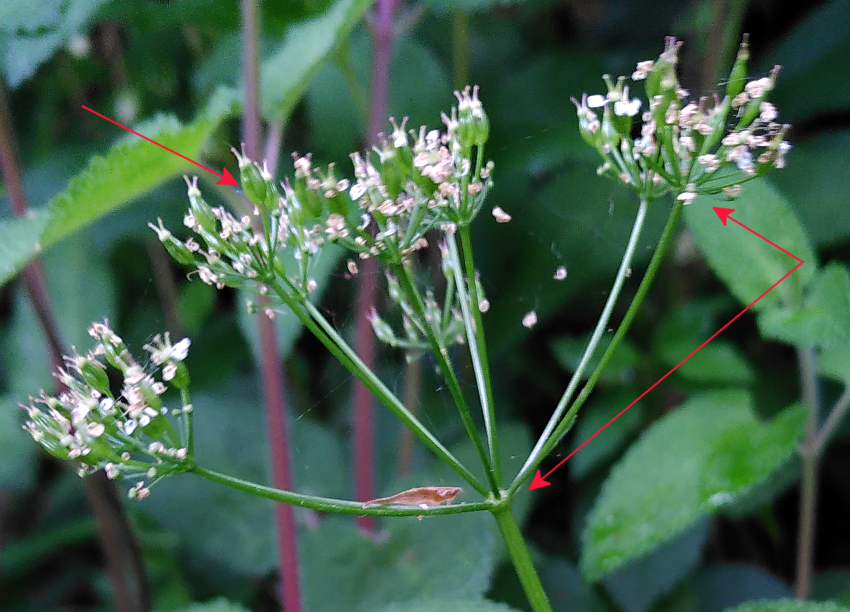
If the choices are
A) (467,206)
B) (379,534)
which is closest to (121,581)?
(379,534)

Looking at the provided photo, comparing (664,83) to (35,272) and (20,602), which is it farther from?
(20,602)

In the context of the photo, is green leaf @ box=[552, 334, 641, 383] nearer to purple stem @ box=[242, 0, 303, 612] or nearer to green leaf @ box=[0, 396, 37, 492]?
purple stem @ box=[242, 0, 303, 612]

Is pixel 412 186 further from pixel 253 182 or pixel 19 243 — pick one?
pixel 19 243

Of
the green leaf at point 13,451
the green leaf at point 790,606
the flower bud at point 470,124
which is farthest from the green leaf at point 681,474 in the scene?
the green leaf at point 13,451

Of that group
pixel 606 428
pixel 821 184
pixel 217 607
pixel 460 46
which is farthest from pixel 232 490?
pixel 821 184

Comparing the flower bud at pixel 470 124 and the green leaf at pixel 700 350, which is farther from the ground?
the flower bud at pixel 470 124

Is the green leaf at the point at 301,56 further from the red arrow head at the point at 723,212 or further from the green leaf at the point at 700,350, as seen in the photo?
the green leaf at the point at 700,350
